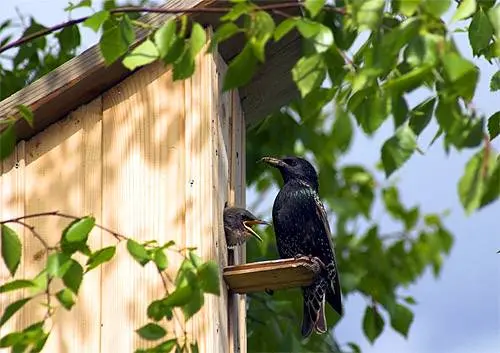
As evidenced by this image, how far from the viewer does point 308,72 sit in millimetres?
3781

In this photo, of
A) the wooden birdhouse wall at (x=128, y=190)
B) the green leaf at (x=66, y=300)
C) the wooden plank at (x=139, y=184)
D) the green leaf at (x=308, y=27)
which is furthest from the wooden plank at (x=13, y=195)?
the green leaf at (x=308, y=27)

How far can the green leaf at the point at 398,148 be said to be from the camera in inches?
142

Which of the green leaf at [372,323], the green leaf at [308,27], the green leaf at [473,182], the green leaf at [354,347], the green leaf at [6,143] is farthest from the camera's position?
the green leaf at [354,347]

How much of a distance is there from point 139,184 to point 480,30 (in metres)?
1.12

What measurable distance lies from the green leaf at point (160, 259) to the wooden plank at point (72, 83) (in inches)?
36.4

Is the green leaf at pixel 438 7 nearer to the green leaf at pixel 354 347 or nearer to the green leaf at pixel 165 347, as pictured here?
the green leaf at pixel 165 347

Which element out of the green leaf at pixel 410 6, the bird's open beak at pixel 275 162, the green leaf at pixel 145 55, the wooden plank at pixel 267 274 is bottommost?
the wooden plank at pixel 267 274

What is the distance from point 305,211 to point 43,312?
141 cm

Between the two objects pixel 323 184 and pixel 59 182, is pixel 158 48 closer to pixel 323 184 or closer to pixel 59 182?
pixel 59 182

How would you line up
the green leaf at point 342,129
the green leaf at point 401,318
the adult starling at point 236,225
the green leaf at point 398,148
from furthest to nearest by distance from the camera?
1. the green leaf at point 401,318
2. the adult starling at point 236,225
3. the green leaf at point 398,148
4. the green leaf at point 342,129

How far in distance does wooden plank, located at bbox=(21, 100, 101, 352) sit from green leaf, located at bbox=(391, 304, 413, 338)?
1303mm

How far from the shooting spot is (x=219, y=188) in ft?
15.6

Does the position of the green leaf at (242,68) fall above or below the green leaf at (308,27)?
→ below

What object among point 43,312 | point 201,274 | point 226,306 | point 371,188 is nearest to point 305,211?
point 226,306
